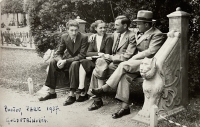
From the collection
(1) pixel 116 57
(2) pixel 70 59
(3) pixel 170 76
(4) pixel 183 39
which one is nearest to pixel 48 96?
(2) pixel 70 59

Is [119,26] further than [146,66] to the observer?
Yes

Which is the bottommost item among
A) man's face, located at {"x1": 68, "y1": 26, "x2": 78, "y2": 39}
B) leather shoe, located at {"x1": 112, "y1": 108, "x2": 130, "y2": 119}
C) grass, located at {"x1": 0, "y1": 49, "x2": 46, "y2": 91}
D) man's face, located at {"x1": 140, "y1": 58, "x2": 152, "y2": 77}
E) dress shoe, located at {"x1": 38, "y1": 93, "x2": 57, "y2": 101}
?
leather shoe, located at {"x1": 112, "y1": 108, "x2": 130, "y2": 119}

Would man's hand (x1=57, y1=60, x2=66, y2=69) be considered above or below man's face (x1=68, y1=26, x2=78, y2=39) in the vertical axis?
below

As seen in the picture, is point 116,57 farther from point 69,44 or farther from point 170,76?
point 69,44

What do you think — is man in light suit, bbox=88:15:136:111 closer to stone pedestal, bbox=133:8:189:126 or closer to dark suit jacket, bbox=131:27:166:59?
dark suit jacket, bbox=131:27:166:59

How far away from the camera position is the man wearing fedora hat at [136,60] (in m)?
4.55

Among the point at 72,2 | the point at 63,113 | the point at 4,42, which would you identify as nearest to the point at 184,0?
the point at 72,2

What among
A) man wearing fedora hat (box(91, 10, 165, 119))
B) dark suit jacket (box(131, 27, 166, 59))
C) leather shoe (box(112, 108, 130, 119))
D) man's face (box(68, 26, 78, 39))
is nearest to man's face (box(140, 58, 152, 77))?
man wearing fedora hat (box(91, 10, 165, 119))

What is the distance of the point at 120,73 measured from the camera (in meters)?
4.55

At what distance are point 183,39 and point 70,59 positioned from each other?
6.73 feet

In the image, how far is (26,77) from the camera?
20.5 feet

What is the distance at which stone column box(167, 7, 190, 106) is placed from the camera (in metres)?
4.55

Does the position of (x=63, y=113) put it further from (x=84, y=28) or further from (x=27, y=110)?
(x=84, y=28)

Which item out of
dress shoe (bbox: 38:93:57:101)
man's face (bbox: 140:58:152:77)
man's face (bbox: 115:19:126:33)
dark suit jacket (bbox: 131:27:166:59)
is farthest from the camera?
dress shoe (bbox: 38:93:57:101)
